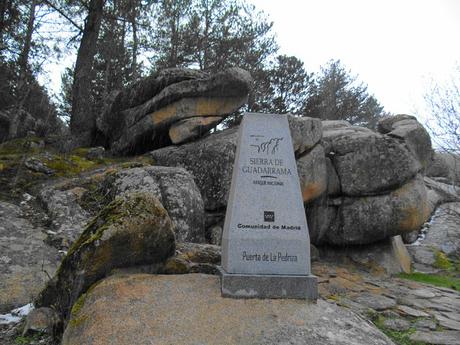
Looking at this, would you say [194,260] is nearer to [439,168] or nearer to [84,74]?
[84,74]

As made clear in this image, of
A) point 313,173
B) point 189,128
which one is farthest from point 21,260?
point 313,173

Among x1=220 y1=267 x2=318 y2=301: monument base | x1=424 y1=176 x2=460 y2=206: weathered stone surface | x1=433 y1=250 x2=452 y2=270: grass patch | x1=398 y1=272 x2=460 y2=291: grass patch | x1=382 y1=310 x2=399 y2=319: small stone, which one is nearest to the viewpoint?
x1=220 y1=267 x2=318 y2=301: monument base

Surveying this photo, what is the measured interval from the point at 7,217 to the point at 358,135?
902 cm

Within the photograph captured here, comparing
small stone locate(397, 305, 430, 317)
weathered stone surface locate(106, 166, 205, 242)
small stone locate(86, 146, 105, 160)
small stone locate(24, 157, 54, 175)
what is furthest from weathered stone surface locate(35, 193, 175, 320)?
small stone locate(86, 146, 105, 160)

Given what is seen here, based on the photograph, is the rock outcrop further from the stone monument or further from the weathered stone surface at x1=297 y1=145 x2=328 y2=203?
the stone monument

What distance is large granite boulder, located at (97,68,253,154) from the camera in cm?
1155

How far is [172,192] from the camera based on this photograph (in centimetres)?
738

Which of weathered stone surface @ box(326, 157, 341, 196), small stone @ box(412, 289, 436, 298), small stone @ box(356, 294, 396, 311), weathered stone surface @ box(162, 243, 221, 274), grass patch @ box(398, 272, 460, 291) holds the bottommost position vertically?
grass patch @ box(398, 272, 460, 291)

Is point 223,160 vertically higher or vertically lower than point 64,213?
higher

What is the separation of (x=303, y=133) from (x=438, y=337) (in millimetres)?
6313

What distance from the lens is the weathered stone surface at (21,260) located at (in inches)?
191

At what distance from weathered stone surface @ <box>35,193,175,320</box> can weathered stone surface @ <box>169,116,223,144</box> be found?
682cm

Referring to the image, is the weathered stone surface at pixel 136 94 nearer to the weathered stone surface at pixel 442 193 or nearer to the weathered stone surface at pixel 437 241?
the weathered stone surface at pixel 437 241

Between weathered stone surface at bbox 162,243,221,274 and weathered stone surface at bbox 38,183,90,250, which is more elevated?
weathered stone surface at bbox 38,183,90,250
